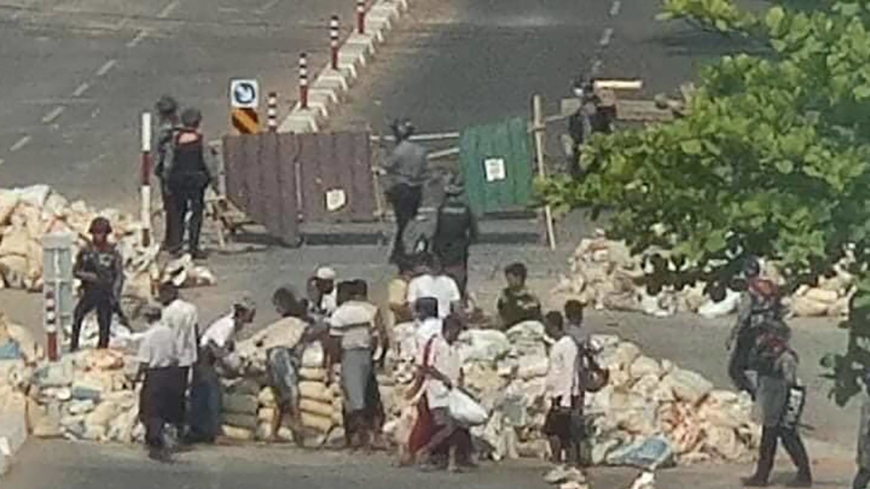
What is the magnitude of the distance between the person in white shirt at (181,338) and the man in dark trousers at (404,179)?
6.63 meters

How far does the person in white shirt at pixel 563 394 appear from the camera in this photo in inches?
919

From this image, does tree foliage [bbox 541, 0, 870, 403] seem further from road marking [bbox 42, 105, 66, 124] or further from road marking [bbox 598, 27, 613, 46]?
road marking [bbox 598, 27, 613, 46]

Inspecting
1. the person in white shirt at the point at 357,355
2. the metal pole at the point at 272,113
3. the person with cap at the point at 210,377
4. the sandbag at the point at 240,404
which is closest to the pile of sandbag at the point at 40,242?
the metal pole at the point at 272,113

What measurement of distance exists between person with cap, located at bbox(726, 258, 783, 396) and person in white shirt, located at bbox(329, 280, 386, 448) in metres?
2.85

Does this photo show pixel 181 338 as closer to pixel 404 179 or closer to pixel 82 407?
pixel 82 407

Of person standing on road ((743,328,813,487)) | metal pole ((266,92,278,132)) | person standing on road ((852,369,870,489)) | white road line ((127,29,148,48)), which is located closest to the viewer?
person standing on road ((852,369,870,489))

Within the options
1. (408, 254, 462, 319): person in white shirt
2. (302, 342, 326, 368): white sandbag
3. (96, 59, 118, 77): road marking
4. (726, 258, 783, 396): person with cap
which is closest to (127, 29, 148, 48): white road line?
(96, 59, 118, 77): road marking

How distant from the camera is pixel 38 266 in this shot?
3067 cm

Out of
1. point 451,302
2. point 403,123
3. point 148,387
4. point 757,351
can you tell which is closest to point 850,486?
point 757,351

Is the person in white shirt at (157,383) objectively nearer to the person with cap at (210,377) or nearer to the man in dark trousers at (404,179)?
the person with cap at (210,377)

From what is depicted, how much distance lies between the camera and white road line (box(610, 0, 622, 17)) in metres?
46.5

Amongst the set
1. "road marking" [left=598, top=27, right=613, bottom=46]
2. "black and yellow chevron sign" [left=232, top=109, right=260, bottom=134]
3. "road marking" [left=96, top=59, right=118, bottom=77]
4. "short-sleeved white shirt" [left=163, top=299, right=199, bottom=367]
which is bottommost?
"short-sleeved white shirt" [left=163, top=299, right=199, bottom=367]

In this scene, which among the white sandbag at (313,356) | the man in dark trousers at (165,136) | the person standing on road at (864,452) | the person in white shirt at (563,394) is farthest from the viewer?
the man in dark trousers at (165,136)

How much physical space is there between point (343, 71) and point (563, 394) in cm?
1757
